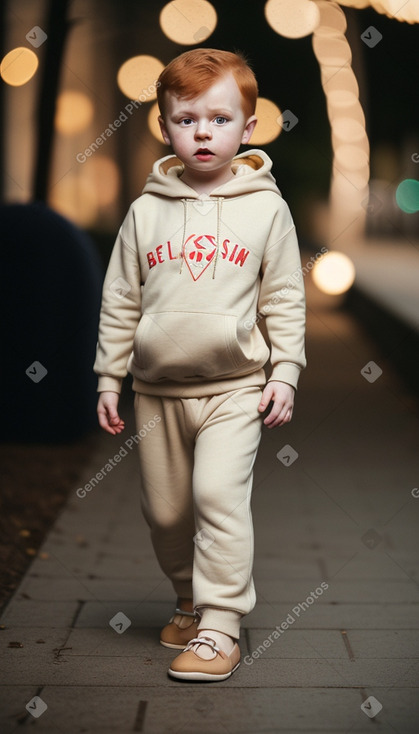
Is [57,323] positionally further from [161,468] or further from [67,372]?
[161,468]

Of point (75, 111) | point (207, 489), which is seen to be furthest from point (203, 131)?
point (75, 111)

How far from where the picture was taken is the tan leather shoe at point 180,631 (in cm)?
380

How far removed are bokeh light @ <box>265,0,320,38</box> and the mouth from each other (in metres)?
6.04

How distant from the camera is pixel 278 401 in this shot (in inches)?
139

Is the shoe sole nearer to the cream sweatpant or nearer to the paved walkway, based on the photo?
the paved walkway

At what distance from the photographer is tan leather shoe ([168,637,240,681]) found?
343 centimetres

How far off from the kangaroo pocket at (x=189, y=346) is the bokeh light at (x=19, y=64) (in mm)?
7553

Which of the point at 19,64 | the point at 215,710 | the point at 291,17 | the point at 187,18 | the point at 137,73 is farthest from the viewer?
the point at 137,73

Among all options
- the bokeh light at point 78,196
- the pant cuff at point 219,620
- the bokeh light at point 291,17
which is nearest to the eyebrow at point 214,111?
the pant cuff at point 219,620

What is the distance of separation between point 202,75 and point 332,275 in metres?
15.8

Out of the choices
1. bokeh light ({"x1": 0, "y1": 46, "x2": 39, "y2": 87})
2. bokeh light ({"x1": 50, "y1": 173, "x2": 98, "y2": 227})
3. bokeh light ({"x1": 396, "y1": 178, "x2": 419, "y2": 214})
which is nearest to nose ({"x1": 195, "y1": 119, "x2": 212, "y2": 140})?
bokeh light ({"x1": 0, "y1": 46, "x2": 39, "y2": 87})

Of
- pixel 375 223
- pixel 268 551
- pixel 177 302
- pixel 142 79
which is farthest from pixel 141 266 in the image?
pixel 375 223

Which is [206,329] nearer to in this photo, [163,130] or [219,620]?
[163,130]

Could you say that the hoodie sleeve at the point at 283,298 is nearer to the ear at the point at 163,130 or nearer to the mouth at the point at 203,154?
the mouth at the point at 203,154
